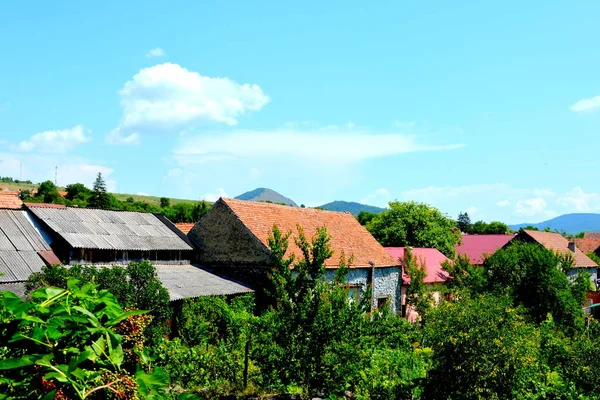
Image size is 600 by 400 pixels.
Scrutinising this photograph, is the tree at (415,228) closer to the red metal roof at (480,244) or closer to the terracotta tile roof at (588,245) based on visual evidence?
the red metal roof at (480,244)

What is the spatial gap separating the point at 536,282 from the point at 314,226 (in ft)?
44.2

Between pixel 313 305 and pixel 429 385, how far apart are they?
3.76 m

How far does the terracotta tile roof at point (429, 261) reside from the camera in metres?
36.4

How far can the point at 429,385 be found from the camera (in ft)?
37.7

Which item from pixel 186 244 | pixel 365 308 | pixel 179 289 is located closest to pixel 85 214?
pixel 186 244

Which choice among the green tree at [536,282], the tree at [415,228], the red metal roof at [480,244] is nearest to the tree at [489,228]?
the red metal roof at [480,244]

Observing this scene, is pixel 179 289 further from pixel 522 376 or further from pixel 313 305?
pixel 522 376

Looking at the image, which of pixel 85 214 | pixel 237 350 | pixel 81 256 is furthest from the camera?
pixel 85 214

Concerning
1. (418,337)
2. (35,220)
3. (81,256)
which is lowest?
(418,337)

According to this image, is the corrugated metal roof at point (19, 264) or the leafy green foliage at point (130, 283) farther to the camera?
the corrugated metal roof at point (19, 264)

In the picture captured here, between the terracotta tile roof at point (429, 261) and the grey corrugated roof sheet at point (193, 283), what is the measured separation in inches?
551

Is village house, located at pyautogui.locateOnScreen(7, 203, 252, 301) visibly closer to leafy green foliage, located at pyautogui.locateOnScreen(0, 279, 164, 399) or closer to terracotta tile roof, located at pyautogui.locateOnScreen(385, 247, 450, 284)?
terracotta tile roof, located at pyautogui.locateOnScreen(385, 247, 450, 284)

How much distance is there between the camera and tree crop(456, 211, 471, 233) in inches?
4200

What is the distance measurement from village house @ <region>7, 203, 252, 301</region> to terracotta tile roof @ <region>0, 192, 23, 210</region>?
1.16 metres
